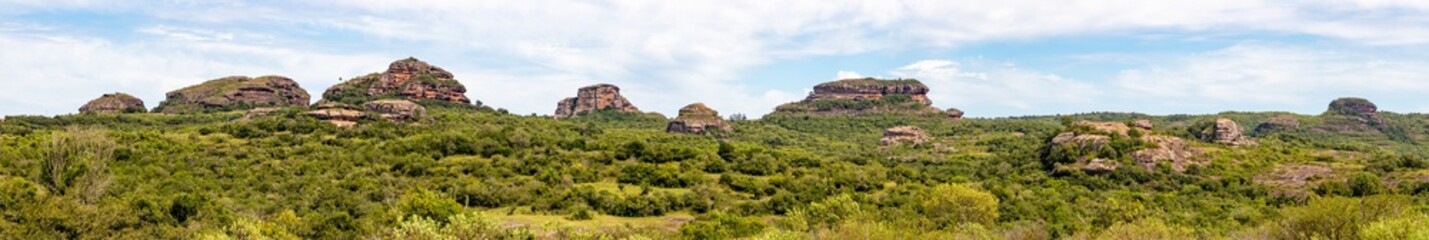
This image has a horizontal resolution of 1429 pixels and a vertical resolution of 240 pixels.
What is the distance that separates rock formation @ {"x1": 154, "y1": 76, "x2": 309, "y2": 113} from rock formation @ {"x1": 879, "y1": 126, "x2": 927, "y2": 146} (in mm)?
94127

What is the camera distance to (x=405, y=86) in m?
149

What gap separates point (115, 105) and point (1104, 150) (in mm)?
131758

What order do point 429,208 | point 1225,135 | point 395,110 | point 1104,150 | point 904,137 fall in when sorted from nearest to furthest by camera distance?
1. point 429,208
2. point 1104,150
3. point 395,110
4. point 1225,135
5. point 904,137

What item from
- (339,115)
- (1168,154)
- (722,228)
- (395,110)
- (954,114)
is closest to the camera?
(722,228)

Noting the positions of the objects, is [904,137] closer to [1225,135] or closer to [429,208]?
[1225,135]

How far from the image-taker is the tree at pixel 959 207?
6456 centimetres

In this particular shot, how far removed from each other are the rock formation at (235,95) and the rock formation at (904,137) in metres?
94.1

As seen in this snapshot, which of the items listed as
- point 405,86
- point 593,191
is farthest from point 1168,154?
point 405,86

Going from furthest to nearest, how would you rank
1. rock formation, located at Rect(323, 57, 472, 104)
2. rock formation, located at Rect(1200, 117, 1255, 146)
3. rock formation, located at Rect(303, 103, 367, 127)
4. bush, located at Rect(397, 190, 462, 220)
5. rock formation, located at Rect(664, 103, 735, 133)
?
rock formation, located at Rect(664, 103, 735, 133), rock formation, located at Rect(323, 57, 472, 104), rock formation, located at Rect(1200, 117, 1255, 146), rock formation, located at Rect(303, 103, 367, 127), bush, located at Rect(397, 190, 462, 220)

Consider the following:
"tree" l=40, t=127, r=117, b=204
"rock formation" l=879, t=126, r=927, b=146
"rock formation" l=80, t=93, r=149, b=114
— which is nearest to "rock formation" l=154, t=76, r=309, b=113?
"rock formation" l=80, t=93, r=149, b=114

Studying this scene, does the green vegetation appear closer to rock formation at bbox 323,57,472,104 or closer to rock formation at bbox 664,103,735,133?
rock formation at bbox 323,57,472,104

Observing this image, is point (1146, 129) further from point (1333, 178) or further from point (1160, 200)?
point (1160, 200)

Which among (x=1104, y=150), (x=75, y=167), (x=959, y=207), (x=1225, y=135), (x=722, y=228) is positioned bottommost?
(x=722, y=228)

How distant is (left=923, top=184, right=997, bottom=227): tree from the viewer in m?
64.6
